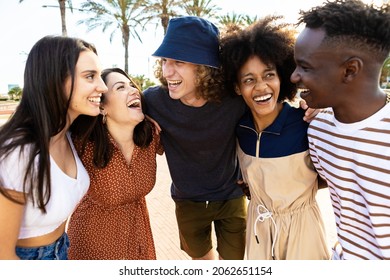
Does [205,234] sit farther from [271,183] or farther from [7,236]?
[7,236]

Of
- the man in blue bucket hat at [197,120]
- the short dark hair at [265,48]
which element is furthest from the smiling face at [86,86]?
the short dark hair at [265,48]

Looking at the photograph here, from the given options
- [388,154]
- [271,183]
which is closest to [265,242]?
[271,183]

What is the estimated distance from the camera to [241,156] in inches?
101

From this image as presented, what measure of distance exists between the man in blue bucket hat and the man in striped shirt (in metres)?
1.13

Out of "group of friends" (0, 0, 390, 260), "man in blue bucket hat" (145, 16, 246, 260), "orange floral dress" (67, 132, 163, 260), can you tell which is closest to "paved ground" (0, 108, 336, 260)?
"group of friends" (0, 0, 390, 260)

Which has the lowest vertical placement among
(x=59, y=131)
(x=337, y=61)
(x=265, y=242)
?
(x=265, y=242)

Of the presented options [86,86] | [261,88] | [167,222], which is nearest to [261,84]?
[261,88]

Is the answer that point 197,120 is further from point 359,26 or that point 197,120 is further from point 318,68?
point 359,26

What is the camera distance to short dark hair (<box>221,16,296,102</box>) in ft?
8.02

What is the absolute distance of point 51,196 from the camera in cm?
192

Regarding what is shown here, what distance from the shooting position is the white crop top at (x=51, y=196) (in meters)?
1.74

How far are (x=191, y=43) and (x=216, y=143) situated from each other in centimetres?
85

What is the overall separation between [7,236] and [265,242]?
1581 mm

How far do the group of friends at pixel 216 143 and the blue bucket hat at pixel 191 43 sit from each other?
11 mm
